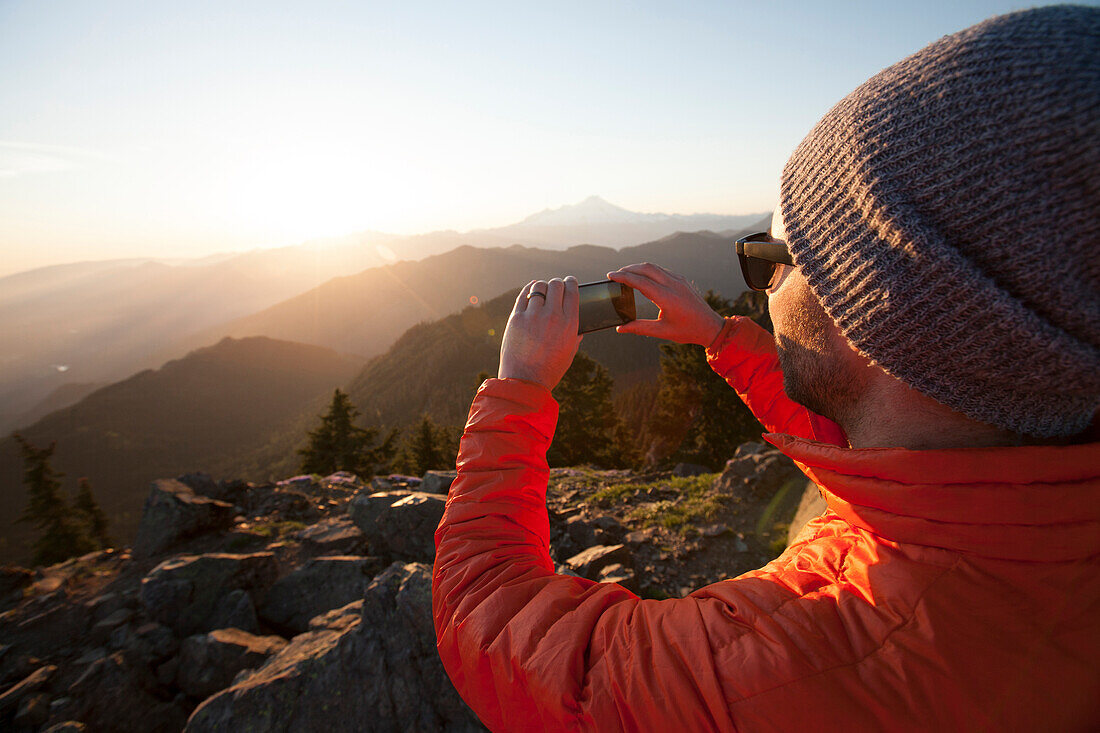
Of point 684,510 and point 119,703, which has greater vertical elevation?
point 119,703

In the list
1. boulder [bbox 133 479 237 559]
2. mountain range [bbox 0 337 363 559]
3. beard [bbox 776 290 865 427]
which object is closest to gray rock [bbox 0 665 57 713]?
boulder [bbox 133 479 237 559]

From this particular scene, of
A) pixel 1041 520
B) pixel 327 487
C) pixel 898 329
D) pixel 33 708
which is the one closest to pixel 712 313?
pixel 898 329

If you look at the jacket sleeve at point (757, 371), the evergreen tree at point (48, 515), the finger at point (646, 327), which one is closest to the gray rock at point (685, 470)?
the jacket sleeve at point (757, 371)

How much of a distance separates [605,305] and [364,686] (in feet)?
13.8

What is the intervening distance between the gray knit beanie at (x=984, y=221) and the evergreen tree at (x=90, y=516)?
3657cm

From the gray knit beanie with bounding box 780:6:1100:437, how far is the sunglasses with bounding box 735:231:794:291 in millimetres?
405

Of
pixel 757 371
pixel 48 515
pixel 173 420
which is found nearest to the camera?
pixel 757 371

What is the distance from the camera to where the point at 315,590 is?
6.92 m

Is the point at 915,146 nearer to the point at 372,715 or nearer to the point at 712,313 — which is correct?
the point at 712,313

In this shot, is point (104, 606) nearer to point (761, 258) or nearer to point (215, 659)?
point (215, 659)

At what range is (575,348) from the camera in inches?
85.0

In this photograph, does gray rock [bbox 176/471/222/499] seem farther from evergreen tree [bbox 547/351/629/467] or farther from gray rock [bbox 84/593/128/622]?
evergreen tree [bbox 547/351/629/467]

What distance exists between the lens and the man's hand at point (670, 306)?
8.58ft

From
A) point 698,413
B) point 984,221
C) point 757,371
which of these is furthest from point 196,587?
point 698,413
